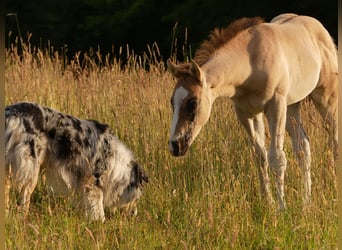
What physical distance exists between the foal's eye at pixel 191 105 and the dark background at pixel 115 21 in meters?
12.5

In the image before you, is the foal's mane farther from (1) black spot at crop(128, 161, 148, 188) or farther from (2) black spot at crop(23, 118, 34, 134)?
(2) black spot at crop(23, 118, 34, 134)

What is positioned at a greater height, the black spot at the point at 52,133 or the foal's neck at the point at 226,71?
the foal's neck at the point at 226,71

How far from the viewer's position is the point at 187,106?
6566 millimetres

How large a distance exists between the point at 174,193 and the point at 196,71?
1.02 metres

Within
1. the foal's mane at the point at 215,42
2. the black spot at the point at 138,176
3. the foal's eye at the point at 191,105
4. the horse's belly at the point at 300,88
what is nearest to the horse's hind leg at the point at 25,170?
the black spot at the point at 138,176

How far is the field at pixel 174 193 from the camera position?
17.8 ft

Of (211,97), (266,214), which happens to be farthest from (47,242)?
(211,97)

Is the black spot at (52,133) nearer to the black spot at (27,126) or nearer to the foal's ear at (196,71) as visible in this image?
the black spot at (27,126)

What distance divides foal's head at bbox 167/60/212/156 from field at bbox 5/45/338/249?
315 mm

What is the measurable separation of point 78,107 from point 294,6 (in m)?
10.0

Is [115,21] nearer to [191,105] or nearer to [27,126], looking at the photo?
[191,105]

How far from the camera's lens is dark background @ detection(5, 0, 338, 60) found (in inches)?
767

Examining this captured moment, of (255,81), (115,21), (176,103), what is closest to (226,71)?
(255,81)

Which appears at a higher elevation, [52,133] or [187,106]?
[187,106]
